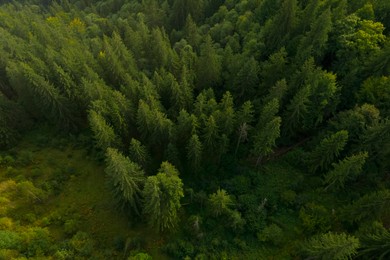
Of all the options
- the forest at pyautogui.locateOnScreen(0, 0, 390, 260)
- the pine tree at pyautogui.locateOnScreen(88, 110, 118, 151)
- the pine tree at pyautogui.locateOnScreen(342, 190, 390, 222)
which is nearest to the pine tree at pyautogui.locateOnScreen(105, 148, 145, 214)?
the forest at pyautogui.locateOnScreen(0, 0, 390, 260)

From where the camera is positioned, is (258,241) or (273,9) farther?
(273,9)

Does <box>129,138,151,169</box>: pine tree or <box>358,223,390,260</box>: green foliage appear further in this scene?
<box>129,138,151,169</box>: pine tree

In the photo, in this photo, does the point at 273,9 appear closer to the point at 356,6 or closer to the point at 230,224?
the point at 356,6

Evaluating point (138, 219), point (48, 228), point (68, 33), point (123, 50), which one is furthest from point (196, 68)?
point (68, 33)

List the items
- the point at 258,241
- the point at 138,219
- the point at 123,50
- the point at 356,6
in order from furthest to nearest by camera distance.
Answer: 1. the point at 123,50
2. the point at 356,6
3. the point at 138,219
4. the point at 258,241

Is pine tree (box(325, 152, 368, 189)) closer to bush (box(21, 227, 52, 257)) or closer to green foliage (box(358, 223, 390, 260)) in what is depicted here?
green foliage (box(358, 223, 390, 260))

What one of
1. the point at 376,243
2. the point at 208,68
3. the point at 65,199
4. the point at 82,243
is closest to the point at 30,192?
the point at 65,199
